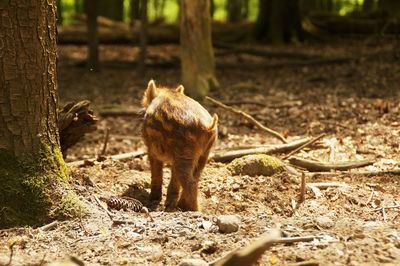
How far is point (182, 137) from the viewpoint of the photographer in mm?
4504

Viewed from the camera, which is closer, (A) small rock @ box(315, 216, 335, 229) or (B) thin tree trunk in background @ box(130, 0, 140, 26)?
(A) small rock @ box(315, 216, 335, 229)

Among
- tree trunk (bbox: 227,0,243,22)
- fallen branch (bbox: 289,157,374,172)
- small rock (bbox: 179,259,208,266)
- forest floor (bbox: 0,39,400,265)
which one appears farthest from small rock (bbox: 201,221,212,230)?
tree trunk (bbox: 227,0,243,22)

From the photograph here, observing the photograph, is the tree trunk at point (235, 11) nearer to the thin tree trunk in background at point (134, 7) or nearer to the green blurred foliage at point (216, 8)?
the green blurred foliage at point (216, 8)

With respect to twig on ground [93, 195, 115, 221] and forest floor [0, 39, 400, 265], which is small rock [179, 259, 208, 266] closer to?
forest floor [0, 39, 400, 265]

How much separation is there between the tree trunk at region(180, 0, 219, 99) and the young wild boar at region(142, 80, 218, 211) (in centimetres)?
553

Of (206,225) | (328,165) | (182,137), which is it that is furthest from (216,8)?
(206,225)

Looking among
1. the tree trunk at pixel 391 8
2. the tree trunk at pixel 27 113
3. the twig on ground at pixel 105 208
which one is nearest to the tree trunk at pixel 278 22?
the tree trunk at pixel 391 8

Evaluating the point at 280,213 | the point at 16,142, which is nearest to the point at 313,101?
the point at 280,213

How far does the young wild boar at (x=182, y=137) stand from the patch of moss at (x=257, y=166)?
1.09 metres

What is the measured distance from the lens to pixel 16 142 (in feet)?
13.2

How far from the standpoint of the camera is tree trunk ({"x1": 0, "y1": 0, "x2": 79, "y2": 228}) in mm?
3887

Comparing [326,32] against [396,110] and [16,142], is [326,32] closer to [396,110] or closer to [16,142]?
[396,110]

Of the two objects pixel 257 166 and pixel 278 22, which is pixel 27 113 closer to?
pixel 257 166

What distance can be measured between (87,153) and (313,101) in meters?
4.98
